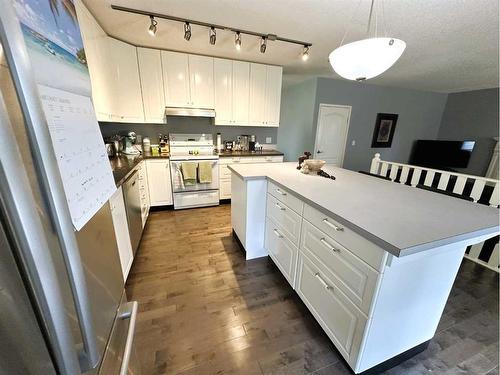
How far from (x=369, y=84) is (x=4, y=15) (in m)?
5.71

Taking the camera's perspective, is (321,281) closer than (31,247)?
No

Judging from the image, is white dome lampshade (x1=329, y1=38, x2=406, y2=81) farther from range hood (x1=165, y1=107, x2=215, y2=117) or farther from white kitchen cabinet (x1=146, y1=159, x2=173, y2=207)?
white kitchen cabinet (x1=146, y1=159, x2=173, y2=207)

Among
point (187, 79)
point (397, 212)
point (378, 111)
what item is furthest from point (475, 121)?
point (187, 79)

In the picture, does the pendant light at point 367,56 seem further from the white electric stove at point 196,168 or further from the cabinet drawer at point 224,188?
the cabinet drawer at point 224,188

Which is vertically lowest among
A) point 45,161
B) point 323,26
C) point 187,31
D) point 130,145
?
point 130,145

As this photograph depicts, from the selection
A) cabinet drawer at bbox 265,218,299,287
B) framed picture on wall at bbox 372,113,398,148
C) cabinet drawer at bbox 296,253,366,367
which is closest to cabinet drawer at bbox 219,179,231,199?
cabinet drawer at bbox 265,218,299,287

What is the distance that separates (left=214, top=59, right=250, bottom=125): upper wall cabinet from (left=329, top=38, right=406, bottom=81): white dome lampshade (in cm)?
242

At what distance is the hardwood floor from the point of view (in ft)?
4.17

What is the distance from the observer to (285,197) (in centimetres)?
173

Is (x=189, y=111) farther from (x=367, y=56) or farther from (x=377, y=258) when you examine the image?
(x=377, y=258)

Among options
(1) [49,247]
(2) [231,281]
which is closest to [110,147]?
(2) [231,281]

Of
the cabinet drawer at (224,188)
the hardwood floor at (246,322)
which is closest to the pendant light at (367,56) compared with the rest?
the hardwood floor at (246,322)

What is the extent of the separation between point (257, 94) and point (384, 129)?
3513mm

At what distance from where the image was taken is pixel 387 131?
17.0 feet
